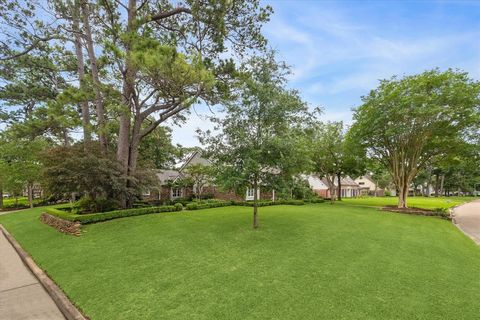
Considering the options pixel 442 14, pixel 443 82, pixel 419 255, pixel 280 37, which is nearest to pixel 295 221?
pixel 419 255

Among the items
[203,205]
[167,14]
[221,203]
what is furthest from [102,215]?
[167,14]

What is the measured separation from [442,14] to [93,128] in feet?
48.1

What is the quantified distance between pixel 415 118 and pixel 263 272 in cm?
1569

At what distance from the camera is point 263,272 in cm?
534

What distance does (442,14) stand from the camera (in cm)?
762

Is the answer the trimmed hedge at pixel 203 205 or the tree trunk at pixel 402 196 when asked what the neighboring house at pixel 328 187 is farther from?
the trimmed hedge at pixel 203 205

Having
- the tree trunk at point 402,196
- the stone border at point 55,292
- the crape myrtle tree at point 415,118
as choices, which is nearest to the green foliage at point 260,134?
the stone border at point 55,292

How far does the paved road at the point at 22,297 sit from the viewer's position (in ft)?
14.0

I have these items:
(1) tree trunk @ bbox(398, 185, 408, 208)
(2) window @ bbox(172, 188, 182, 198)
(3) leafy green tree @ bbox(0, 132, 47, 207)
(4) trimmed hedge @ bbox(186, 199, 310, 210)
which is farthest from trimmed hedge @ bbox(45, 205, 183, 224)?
(1) tree trunk @ bbox(398, 185, 408, 208)

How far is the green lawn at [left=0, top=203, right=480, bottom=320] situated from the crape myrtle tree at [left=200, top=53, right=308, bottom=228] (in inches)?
88.3

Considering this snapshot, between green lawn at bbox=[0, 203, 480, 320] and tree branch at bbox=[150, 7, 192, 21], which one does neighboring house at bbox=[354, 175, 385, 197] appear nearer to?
green lawn at bbox=[0, 203, 480, 320]

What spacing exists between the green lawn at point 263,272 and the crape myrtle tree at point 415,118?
8.50m

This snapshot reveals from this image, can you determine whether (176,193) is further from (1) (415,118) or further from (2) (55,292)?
(1) (415,118)

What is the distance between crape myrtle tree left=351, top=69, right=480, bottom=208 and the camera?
14.1 metres
